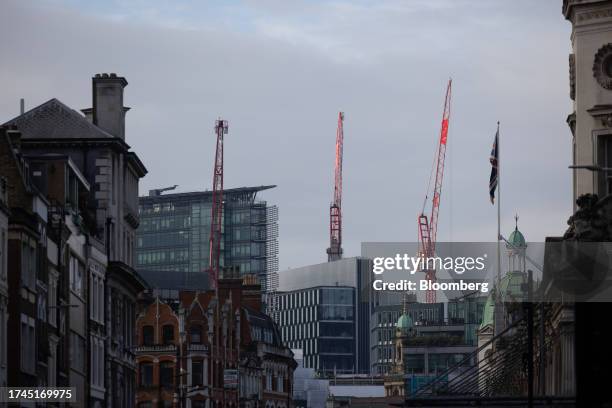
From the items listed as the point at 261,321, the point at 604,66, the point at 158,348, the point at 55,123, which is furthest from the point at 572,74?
the point at 261,321

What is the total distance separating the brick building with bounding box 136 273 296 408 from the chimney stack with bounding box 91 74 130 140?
32673 mm

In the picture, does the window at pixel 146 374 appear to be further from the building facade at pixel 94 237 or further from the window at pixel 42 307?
the window at pixel 42 307

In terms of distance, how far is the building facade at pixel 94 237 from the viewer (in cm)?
9312

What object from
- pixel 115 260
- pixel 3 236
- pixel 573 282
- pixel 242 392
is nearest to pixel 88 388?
pixel 115 260

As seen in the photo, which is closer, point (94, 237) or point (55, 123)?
point (94, 237)

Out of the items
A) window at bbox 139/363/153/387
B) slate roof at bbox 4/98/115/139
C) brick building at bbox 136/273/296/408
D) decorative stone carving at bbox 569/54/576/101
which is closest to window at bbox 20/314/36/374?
decorative stone carving at bbox 569/54/576/101

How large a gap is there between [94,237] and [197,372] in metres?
56.8

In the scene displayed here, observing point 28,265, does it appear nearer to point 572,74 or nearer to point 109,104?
point 572,74

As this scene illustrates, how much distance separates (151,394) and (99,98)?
45.9 meters

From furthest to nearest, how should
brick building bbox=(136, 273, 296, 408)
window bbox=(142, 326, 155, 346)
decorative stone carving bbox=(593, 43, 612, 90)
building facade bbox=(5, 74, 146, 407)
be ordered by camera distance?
1. window bbox=(142, 326, 155, 346)
2. brick building bbox=(136, 273, 296, 408)
3. building facade bbox=(5, 74, 146, 407)
4. decorative stone carving bbox=(593, 43, 612, 90)

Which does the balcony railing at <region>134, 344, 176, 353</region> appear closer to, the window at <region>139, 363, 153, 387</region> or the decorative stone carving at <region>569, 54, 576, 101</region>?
the window at <region>139, 363, 153, 387</region>

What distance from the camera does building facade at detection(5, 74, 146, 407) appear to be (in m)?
93.1

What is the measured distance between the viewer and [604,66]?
237 ft

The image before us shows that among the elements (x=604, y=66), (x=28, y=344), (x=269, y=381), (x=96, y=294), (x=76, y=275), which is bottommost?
(x=269, y=381)
